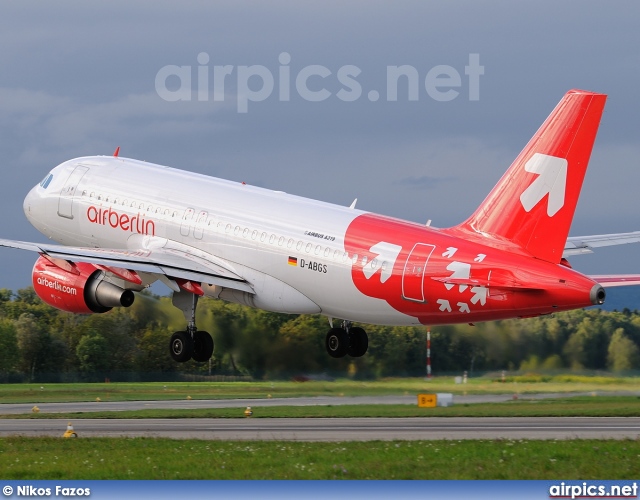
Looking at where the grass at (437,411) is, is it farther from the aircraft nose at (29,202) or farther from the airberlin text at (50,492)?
the airberlin text at (50,492)

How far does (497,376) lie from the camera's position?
203ft

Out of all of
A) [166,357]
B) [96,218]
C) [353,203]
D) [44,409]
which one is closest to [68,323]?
[166,357]

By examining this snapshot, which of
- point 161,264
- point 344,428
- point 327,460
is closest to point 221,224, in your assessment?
point 161,264

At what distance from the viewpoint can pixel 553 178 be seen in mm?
42500

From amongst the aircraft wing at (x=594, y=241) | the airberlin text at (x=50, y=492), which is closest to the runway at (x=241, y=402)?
the aircraft wing at (x=594, y=241)

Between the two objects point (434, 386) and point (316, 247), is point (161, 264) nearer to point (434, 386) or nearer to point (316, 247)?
point (316, 247)

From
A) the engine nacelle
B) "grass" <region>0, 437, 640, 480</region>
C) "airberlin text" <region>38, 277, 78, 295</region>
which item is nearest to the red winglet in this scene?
the engine nacelle

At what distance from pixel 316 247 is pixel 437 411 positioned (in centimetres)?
1483

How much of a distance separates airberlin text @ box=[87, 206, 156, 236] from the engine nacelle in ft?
7.05

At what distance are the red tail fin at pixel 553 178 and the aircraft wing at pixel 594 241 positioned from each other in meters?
9.53

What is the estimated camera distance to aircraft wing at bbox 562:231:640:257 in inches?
2056

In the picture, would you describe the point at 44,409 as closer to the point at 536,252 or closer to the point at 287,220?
the point at 287,220

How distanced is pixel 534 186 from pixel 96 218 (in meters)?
19.1

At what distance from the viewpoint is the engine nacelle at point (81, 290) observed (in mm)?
51844
